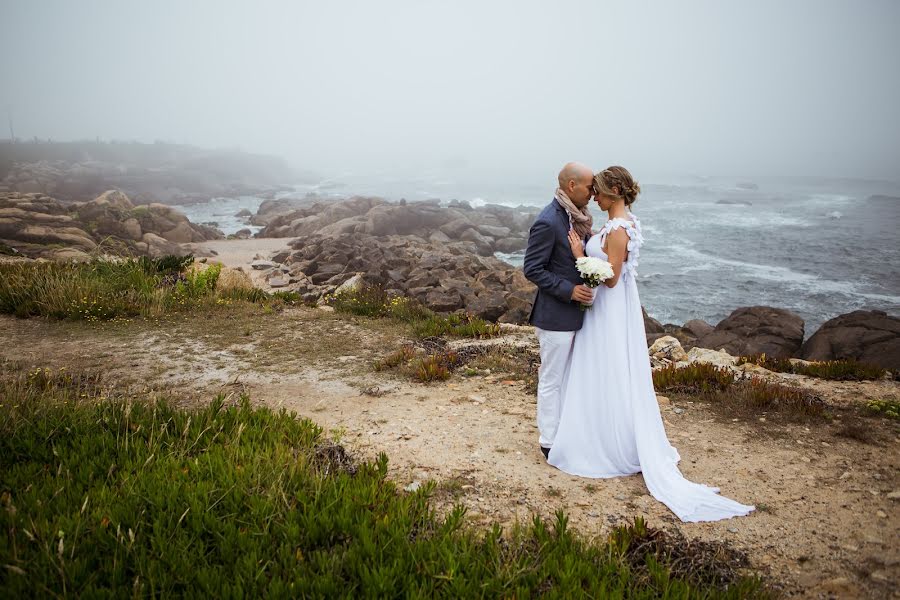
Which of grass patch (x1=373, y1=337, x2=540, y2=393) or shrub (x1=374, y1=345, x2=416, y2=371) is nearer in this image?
grass patch (x1=373, y1=337, x2=540, y2=393)

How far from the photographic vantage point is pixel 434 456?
17.6 feet

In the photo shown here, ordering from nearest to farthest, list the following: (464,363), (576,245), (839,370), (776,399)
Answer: (576,245)
(776,399)
(839,370)
(464,363)

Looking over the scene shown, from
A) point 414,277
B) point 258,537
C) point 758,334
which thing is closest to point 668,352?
point 758,334

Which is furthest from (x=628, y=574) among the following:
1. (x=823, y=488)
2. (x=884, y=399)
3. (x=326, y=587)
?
(x=884, y=399)

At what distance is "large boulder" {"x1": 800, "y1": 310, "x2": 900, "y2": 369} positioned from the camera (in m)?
12.7

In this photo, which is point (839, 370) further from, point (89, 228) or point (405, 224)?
point (405, 224)

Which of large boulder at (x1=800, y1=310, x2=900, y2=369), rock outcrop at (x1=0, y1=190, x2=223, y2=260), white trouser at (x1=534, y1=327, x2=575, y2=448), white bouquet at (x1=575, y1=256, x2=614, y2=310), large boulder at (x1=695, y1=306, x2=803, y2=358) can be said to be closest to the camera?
white bouquet at (x1=575, y1=256, x2=614, y2=310)

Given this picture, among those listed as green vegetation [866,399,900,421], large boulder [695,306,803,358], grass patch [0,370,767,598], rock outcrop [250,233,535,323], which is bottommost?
large boulder [695,306,803,358]

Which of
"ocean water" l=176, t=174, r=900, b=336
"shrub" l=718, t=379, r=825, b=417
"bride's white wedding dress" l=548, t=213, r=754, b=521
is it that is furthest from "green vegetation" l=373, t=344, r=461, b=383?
"ocean water" l=176, t=174, r=900, b=336

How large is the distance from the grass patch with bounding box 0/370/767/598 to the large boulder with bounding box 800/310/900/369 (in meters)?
12.3

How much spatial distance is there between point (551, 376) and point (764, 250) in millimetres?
38600

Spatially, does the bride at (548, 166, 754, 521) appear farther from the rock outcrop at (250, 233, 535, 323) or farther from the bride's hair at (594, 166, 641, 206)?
the rock outcrop at (250, 233, 535, 323)

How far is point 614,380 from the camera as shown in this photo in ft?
16.4

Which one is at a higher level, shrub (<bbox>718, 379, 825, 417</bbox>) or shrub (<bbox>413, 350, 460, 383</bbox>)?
shrub (<bbox>718, 379, 825, 417</bbox>)
